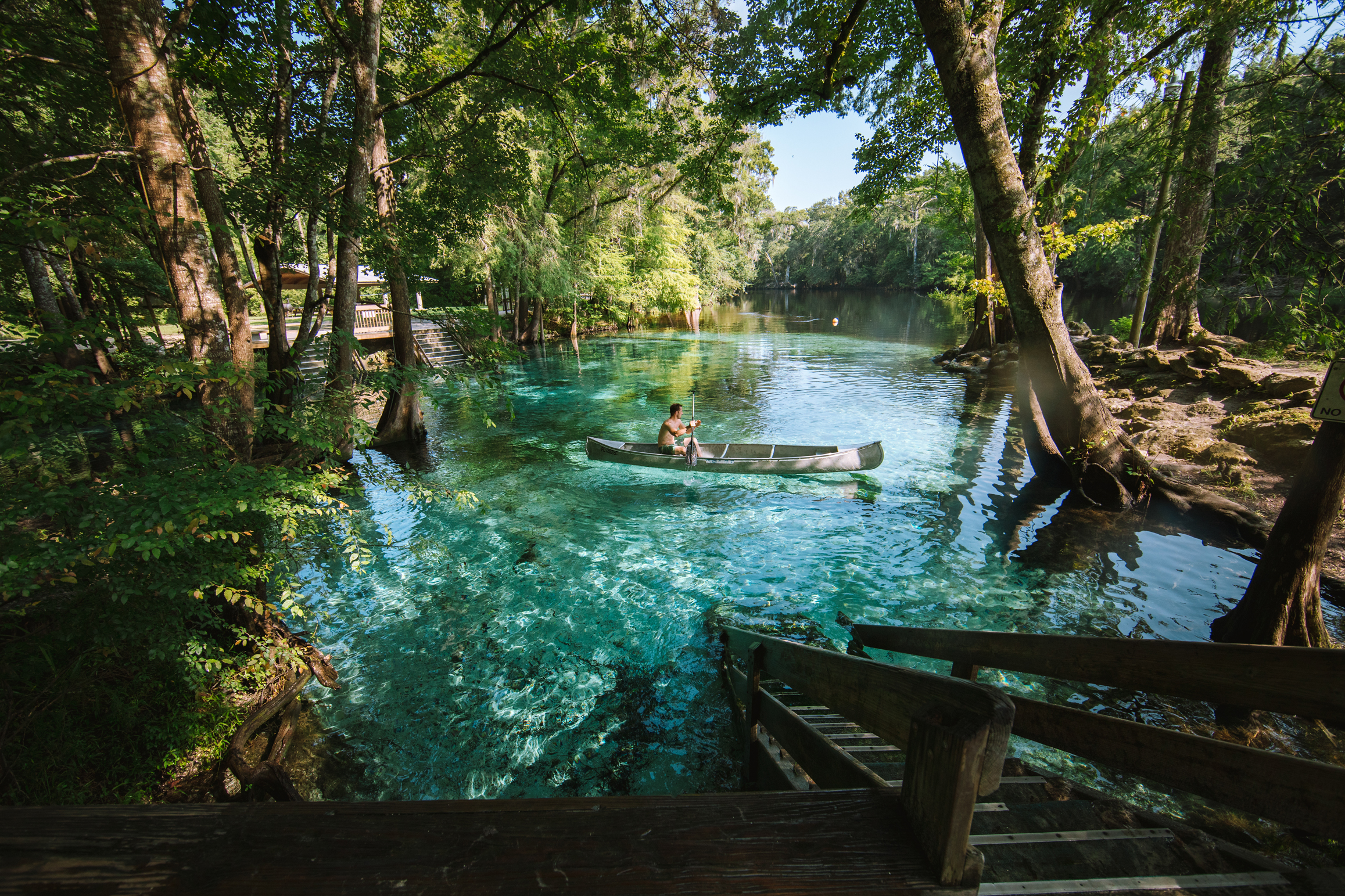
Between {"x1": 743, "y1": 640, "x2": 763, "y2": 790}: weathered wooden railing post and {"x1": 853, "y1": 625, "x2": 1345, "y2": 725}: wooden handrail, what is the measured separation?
3.98 feet

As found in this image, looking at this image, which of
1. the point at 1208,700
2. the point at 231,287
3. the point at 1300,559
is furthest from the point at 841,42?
the point at 1208,700

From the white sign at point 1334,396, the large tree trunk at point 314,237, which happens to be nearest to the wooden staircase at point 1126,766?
A: the white sign at point 1334,396

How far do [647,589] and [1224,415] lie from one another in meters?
12.8

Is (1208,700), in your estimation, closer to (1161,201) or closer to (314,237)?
(314,237)

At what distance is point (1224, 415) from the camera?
11031mm

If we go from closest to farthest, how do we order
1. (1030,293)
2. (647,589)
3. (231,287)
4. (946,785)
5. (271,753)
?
1. (946,785)
2. (271,753)
3. (231,287)
4. (647,589)
5. (1030,293)

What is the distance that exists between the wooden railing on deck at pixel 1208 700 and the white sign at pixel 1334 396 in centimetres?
314

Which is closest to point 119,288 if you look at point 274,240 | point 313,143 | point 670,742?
point 274,240

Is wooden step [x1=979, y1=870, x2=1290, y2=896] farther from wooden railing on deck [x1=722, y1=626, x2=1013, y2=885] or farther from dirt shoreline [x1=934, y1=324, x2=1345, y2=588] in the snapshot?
dirt shoreline [x1=934, y1=324, x2=1345, y2=588]

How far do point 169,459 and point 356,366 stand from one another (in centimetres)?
254

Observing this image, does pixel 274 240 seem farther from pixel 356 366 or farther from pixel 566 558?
pixel 566 558

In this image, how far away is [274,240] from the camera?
9.60 m

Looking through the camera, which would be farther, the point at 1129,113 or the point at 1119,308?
the point at 1119,308

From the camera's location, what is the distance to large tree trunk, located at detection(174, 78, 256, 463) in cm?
403
